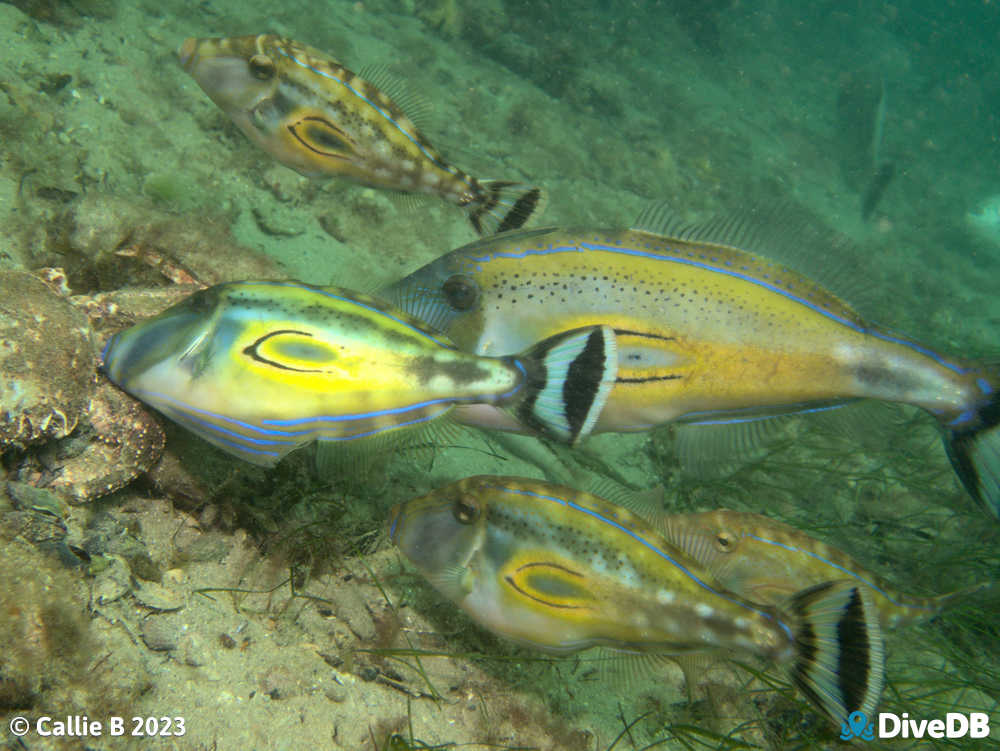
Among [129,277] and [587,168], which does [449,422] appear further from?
[587,168]

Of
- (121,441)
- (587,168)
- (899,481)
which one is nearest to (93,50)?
(121,441)

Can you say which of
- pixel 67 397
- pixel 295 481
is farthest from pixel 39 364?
pixel 295 481

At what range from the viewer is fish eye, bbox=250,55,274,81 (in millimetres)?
3369

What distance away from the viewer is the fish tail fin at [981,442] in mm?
2865

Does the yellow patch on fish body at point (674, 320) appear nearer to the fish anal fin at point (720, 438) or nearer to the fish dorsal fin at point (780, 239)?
the fish dorsal fin at point (780, 239)

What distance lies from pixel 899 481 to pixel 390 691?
5.53 m

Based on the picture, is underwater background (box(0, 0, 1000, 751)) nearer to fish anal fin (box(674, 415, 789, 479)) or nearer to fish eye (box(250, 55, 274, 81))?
fish anal fin (box(674, 415, 789, 479))

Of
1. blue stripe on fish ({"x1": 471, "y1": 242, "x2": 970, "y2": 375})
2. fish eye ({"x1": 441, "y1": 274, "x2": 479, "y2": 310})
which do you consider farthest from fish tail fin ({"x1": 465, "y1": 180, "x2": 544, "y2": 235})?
fish eye ({"x1": 441, "y1": 274, "x2": 479, "y2": 310})

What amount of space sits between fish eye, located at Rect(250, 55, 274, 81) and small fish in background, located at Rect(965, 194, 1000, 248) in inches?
979

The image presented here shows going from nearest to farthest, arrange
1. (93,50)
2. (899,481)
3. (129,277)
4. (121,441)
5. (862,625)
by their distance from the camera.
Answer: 1. (862,625)
2. (121,441)
3. (129,277)
4. (899,481)
5. (93,50)

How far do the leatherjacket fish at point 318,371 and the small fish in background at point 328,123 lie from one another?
1643 millimetres

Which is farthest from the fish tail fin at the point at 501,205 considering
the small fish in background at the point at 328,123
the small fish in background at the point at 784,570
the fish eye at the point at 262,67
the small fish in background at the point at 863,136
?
the small fish in background at the point at 863,136

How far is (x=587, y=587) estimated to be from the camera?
8.14 feet

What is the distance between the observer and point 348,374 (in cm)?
212
